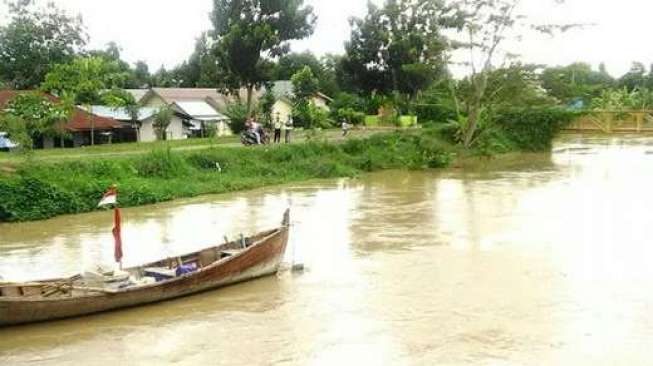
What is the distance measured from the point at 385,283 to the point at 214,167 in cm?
1292

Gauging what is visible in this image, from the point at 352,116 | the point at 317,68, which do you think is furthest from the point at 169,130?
the point at 317,68

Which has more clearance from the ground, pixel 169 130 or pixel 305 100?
pixel 305 100

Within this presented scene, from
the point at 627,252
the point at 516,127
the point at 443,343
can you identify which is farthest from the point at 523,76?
the point at 443,343

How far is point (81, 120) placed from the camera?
98.0 feet

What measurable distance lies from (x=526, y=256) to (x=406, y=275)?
2.71m

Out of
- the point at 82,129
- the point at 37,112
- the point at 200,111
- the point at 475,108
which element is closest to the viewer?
the point at 37,112

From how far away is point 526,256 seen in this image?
14.0 metres

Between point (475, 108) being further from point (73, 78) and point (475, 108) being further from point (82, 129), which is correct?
point (73, 78)

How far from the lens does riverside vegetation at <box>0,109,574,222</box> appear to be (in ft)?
62.3

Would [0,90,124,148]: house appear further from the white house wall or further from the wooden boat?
the wooden boat

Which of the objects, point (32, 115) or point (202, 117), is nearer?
point (32, 115)

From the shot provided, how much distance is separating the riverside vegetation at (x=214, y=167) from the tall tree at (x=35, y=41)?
382 inches

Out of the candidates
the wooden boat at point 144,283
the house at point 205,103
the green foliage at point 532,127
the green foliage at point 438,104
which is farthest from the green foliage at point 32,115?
the green foliage at point 532,127

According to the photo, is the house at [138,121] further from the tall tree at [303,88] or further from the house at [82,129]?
the tall tree at [303,88]
